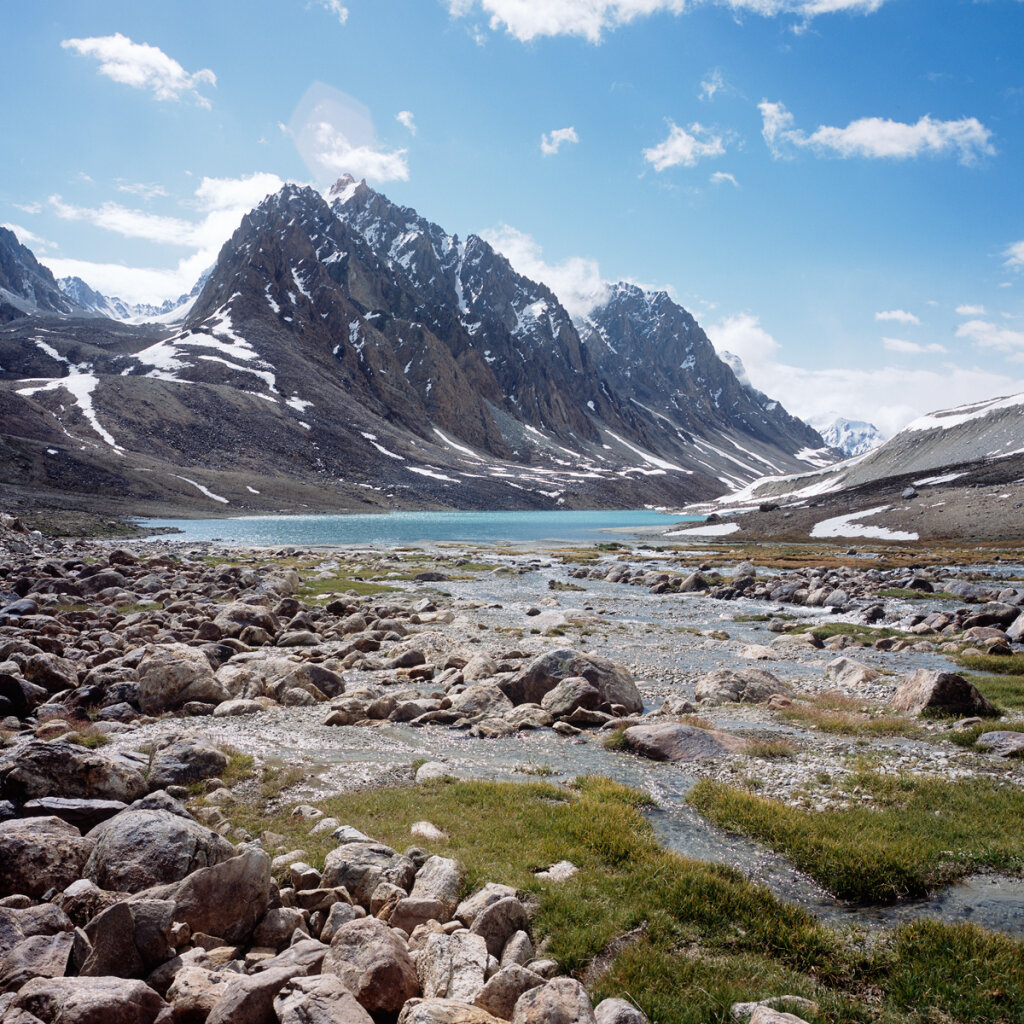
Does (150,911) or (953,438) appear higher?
(953,438)

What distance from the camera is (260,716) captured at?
18.6 metres

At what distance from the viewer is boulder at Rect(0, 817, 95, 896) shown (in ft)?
26.8

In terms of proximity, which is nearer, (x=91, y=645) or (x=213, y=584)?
(x=91, y=645)

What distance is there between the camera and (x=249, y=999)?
6000 millimetres

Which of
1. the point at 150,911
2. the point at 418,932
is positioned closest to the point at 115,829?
the point at 150,911

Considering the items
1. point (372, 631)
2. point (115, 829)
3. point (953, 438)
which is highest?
point (953, 438)

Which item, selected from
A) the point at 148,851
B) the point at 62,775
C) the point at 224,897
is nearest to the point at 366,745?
the point at 62,775

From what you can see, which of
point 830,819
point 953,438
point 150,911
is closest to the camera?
point 150,911

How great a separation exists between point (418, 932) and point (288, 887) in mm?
2213

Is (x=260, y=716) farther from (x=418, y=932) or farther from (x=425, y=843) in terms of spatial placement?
(x=418, y=932)

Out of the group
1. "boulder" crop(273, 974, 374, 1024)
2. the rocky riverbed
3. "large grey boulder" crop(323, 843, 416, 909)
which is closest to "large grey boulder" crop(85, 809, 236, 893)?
the rocky riverbed

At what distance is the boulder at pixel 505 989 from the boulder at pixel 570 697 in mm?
12424

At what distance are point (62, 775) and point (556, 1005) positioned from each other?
30.2 feet

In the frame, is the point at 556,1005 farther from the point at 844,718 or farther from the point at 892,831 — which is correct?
the point at 844,718
